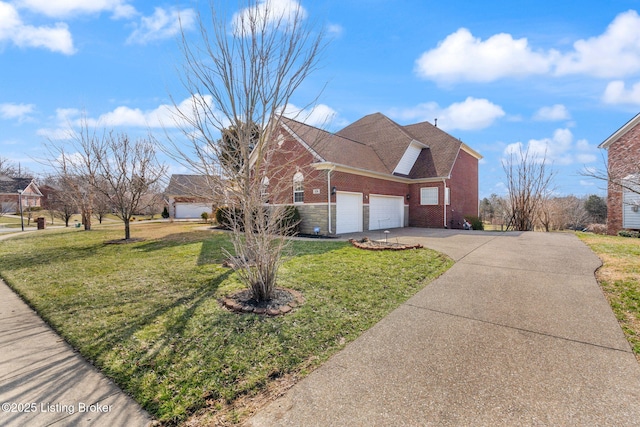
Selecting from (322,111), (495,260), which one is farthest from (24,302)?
(495,260)

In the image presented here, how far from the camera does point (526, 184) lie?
18094mm

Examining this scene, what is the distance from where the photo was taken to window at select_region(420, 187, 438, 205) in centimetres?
1817

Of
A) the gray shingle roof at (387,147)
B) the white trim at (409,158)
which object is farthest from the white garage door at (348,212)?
the white trim at (409,158)

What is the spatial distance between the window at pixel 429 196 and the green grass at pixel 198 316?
421 inches

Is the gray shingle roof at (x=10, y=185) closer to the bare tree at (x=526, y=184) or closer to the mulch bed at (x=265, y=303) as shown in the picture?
the mulch bed at (x=265, y=303)

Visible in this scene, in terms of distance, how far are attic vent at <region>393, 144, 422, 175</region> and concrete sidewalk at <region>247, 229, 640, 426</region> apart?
13679mm

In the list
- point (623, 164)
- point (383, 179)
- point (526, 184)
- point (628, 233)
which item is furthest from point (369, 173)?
point (628, 233)

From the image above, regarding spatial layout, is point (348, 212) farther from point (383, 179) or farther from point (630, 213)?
point (630, 213)

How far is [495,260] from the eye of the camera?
7762 millimetres

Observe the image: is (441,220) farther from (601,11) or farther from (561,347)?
(561,347)

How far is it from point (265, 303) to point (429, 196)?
16193 millimetres

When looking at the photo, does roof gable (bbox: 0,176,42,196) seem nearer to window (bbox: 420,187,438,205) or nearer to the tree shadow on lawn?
the tree shadow on lawn

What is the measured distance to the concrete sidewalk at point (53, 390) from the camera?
7.65 ft

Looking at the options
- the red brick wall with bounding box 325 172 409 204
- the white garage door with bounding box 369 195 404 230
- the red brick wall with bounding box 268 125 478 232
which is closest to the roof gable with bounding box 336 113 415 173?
the red brick wall with bounding box 325 172 409 204
